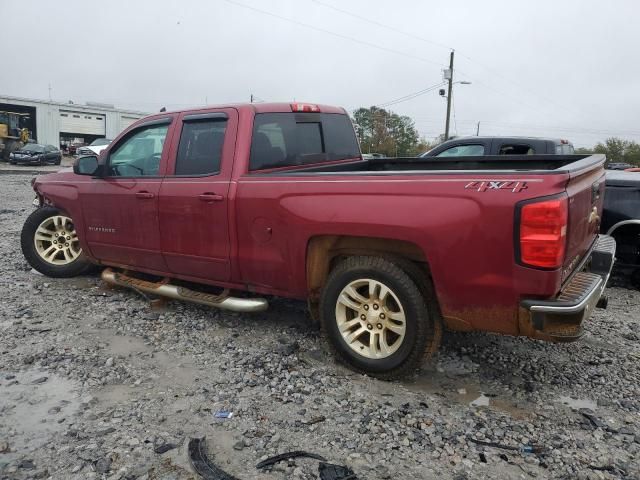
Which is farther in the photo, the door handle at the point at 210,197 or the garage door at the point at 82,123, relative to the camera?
the garage door at the point at 82,123

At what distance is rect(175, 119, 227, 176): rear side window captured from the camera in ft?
14.3

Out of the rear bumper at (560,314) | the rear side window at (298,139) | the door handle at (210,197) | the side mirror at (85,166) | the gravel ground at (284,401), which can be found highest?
the rear side window at (298,139)

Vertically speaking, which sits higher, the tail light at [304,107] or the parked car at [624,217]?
the tail light at [304,107]

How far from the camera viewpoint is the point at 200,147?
177 inches

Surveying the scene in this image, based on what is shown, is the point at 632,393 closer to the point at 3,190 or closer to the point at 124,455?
the point at 124,455

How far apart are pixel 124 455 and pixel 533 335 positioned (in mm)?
2370

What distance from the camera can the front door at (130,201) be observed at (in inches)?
186

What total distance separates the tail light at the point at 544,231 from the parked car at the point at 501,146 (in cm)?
560

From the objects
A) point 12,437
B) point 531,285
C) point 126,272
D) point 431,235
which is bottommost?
Answer: point 12,437

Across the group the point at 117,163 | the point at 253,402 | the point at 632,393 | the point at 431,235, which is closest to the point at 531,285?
the point at 431,235

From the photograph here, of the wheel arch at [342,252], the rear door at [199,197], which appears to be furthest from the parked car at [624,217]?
the rear door at [199,197]

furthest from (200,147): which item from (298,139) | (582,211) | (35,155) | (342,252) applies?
(35,155)

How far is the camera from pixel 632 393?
3.47m

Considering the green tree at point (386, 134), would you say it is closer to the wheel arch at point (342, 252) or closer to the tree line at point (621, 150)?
the tree line at point (621, 150)
